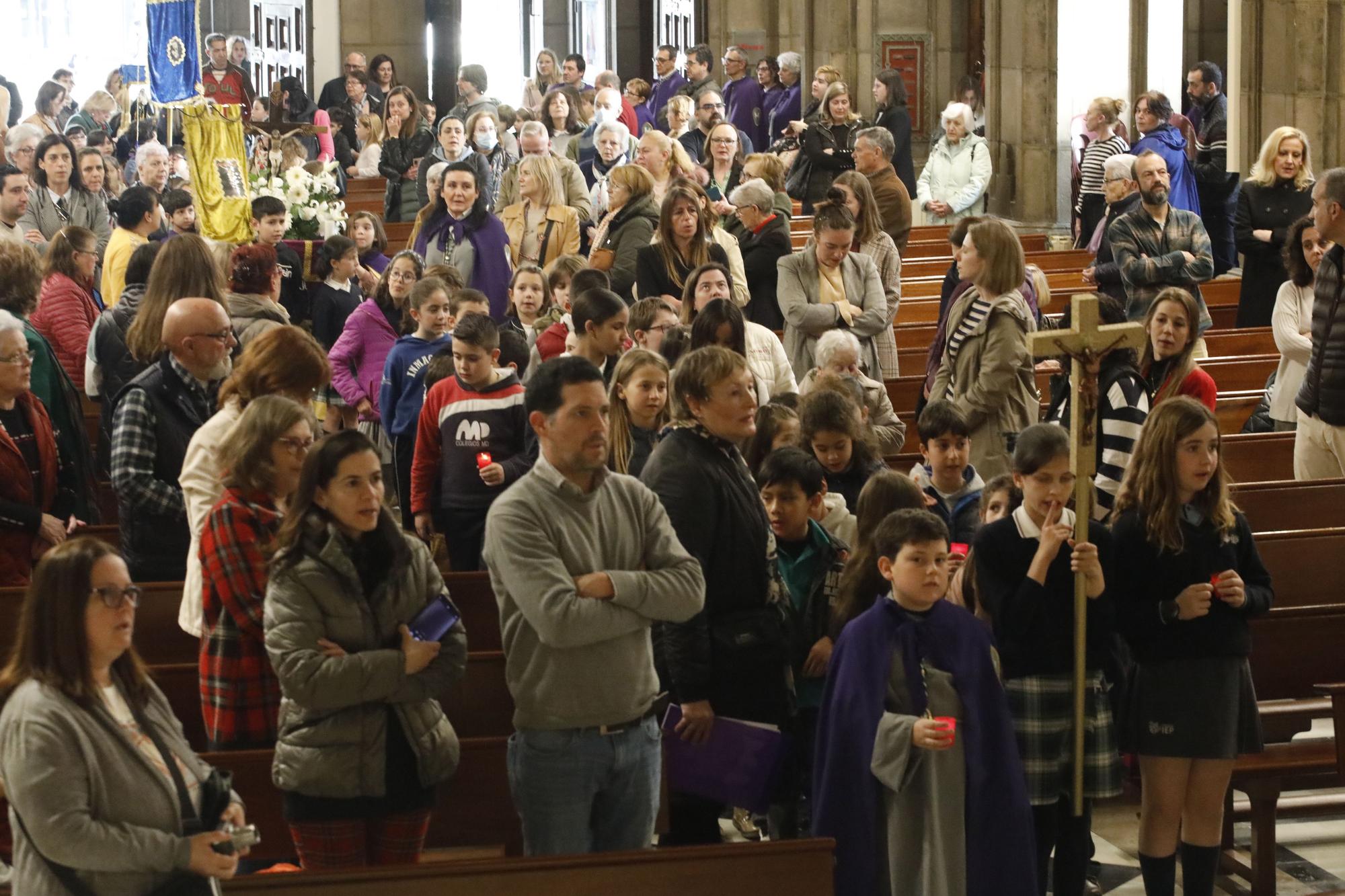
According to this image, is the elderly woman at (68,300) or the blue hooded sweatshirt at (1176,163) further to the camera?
the blue hooded sweatshirt at (1176,163)

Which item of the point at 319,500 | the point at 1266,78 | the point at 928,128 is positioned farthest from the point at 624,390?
the point at 928,128

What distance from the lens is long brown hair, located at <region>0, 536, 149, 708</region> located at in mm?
3293

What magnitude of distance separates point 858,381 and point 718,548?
Result: 2316mm

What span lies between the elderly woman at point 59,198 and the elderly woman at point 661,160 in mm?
3277

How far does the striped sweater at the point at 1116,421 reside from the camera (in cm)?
597

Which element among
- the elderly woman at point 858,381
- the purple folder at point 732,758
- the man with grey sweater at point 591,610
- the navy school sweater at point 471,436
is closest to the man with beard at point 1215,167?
the elderly woman at point 858,381

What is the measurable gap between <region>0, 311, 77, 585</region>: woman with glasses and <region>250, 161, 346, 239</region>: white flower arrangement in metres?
4.22

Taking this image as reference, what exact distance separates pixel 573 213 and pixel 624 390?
446 cm

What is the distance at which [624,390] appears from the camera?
5262 millimetres

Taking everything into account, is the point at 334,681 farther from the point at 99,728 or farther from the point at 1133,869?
the point at 1133,869

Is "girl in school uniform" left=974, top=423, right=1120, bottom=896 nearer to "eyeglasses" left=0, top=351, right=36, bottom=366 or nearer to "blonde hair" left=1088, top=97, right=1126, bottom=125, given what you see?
"eyeglasses" left=0, top=351, right=36, bottom=366

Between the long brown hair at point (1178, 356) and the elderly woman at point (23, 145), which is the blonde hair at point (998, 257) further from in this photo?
the elderly woman at point (23, 145)

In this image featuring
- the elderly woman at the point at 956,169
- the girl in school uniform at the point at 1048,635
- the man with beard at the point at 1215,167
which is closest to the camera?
the girl in school uniform at the point at 1048,635

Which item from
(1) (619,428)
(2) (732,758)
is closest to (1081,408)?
(2) (732,758)
